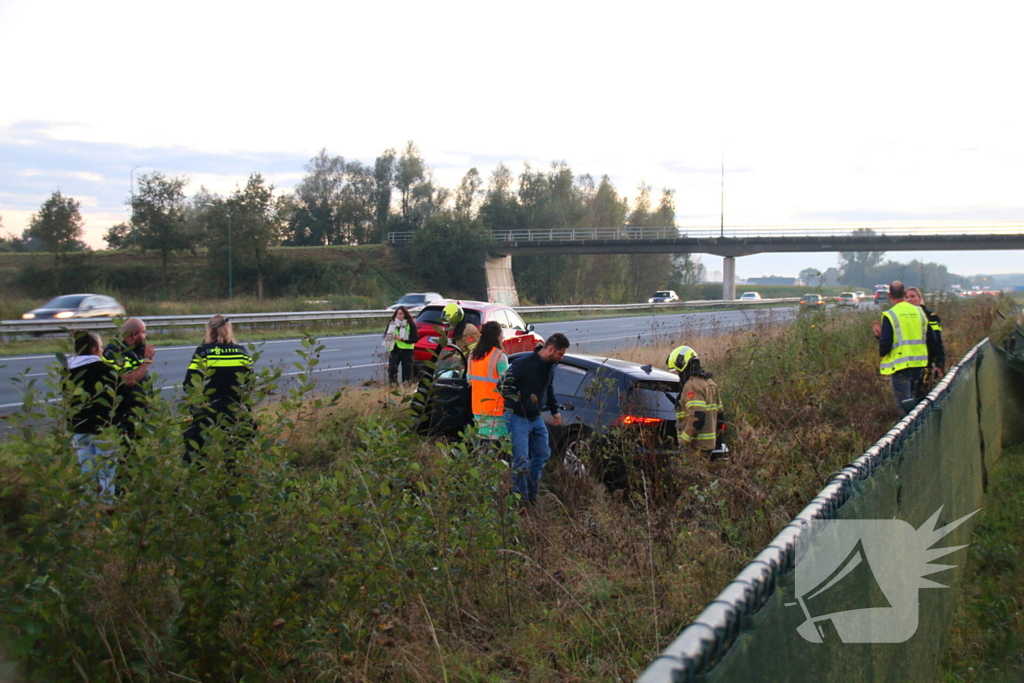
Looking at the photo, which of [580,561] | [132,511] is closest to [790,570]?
[132,511]

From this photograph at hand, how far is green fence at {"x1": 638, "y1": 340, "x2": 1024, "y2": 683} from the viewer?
1.41 m

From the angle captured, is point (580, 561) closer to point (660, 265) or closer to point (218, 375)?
point (218, 375)

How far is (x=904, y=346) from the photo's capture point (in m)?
9.01

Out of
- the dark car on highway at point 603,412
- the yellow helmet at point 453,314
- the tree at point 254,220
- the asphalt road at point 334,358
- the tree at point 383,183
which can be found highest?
the tree at point 383,183

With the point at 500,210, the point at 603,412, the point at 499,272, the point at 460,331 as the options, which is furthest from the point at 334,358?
the point at 500,210

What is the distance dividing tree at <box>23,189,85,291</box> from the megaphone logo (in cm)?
5193

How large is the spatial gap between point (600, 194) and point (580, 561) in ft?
261

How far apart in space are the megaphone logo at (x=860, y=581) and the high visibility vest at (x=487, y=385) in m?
4.19

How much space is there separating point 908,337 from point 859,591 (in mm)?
7546

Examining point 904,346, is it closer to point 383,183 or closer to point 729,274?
point 729,274

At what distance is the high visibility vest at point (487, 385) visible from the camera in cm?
714

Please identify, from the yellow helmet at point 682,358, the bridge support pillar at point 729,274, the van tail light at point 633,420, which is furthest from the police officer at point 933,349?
the bridge support pillar at point 729,274

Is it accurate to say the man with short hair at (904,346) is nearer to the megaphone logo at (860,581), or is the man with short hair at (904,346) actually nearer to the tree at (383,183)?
the megaphone logo at (860,581)

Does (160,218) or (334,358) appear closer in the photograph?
(334,358)
